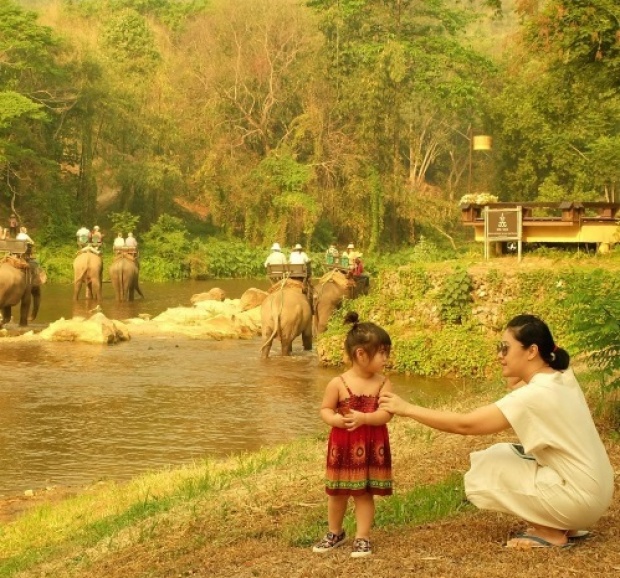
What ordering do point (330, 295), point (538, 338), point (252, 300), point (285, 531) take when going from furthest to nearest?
point (252, 300), point (330, 295), point (285, 531), point (538, 338)

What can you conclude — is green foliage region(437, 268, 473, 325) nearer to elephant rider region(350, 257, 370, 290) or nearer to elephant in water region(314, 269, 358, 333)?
elephant in water region(314, 269, 358, 333)

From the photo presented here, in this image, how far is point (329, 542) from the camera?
24.5 ft

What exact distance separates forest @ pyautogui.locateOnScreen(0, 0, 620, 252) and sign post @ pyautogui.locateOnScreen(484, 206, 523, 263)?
72.9ft

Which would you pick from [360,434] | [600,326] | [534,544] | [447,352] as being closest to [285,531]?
[360,434]

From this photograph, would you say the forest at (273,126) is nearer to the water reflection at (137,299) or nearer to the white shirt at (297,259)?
the water reflection at (137,299)

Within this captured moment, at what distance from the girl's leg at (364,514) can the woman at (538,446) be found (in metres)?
0.54

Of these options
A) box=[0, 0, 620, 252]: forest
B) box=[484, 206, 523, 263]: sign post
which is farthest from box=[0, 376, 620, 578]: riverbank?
box=[0, 0, 620, 252]: forest

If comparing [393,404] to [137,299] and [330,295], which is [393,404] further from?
[137,299]

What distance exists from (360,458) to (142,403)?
13.5 m

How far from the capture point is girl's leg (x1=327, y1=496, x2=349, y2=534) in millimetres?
7422

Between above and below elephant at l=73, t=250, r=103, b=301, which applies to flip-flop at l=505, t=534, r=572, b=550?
below

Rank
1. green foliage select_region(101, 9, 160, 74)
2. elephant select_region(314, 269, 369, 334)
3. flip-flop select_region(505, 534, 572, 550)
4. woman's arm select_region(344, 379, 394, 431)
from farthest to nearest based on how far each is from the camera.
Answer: green foliage select_region(101, 9, 160, 74) → elephant select_region(314, 269, 369, 334) → woman's arm select_region(344, 379, 394, 431) → flip-flop select_region(505, 534, 572, 550)

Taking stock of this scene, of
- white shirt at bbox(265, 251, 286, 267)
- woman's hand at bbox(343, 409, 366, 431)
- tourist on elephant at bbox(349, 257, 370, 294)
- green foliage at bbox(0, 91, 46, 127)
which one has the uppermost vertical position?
green foliage at bbox(0, 91, 46, 127)

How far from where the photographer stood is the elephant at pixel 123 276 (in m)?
39.2
